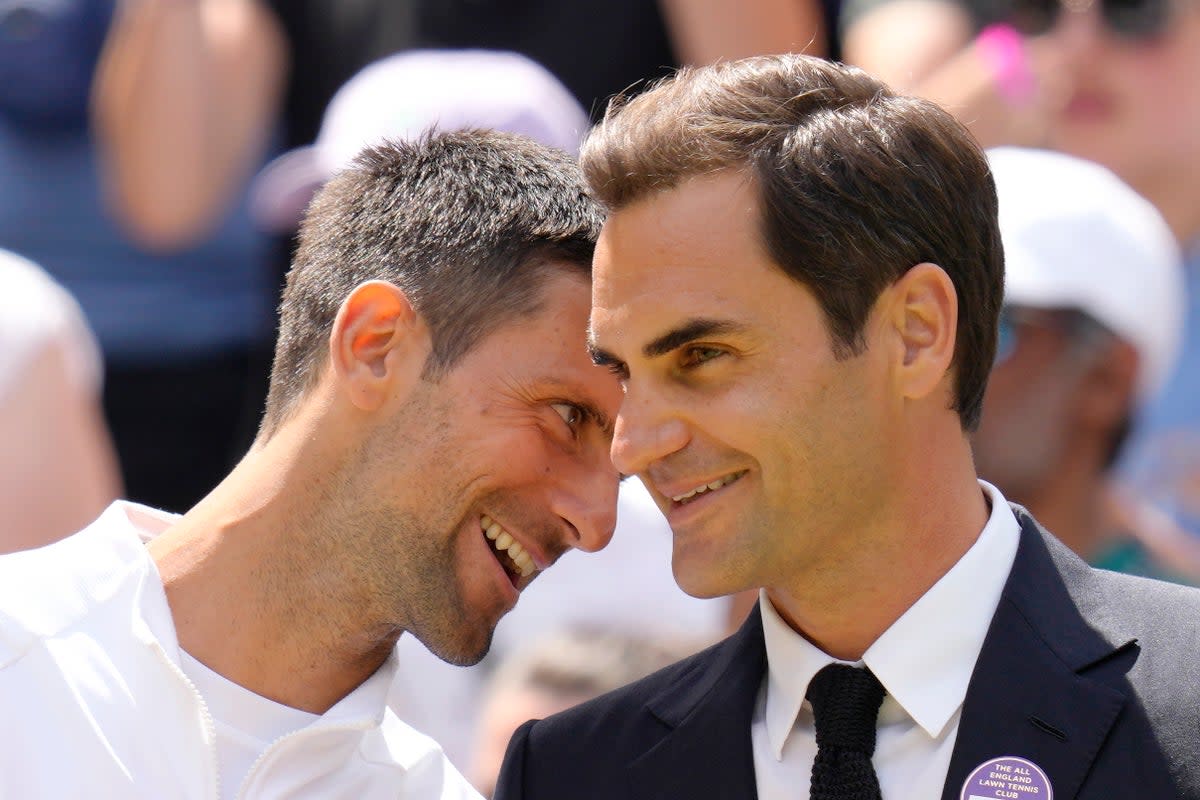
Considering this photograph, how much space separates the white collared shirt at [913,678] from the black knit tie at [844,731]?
3cm

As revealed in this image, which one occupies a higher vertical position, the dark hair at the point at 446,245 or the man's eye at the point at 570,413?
the dark hair at the point at 446,245

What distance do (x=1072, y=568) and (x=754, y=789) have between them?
0.65m

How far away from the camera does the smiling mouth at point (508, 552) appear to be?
3592mm

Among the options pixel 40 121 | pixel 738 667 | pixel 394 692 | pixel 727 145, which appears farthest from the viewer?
pixel 40 121

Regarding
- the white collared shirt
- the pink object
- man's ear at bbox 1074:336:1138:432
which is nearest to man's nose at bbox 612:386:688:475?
the white collared shirt

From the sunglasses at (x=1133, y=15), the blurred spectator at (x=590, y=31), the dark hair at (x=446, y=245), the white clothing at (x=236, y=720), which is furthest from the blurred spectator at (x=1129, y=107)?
the white clothing at (x=236, y=720)

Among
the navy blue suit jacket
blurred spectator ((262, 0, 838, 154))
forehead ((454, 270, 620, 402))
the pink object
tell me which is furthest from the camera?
blurred spectator ((262, 0, 838, 154))

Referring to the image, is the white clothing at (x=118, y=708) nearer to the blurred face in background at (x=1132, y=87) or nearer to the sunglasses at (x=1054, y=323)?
the sunglasses at (x=1054, y=323)

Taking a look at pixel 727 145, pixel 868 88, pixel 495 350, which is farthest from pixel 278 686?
pixel 868 88

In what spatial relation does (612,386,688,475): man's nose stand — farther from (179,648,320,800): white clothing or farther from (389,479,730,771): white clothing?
(389,479,730,771): white clothing

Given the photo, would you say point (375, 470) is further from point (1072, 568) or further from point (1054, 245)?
point (1054, 245)

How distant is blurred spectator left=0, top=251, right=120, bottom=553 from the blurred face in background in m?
2.81

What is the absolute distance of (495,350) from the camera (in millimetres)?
3549

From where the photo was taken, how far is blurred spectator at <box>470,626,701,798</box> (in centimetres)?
451
